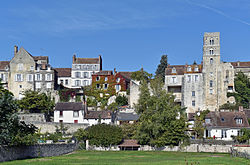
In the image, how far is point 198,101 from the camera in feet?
259

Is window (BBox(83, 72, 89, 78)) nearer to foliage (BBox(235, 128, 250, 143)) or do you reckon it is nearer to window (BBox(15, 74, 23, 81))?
window (BBox(15, 74, 23, 81))

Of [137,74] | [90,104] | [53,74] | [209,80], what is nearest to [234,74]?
[209,80]

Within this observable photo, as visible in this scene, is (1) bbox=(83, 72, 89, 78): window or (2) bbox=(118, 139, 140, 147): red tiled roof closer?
(2) bbox=(118, 139, 140, 147): red tiled roof

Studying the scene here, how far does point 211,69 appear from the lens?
79.4m

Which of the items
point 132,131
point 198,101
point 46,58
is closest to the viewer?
point 132,131

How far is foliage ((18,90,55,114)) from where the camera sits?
246ft

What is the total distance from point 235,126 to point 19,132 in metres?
34.0

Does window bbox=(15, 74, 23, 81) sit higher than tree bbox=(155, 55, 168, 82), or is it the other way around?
tree bbox=(155, 55, 168, 82)

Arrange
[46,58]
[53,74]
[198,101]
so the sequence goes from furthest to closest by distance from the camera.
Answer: [46,58] < [53,74] < [198,101]

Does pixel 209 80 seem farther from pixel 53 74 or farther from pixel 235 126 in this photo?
pixel 53 74

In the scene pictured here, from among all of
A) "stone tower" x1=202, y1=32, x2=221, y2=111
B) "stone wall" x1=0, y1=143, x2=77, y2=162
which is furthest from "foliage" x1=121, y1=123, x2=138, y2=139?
"stone tower" x1=202, y1=32, x2=221, y2=111

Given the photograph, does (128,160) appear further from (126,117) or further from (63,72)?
(63,72)

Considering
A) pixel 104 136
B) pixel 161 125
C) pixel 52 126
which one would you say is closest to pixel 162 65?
pixel 52 126

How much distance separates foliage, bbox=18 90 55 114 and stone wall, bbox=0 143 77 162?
72.9 ft
